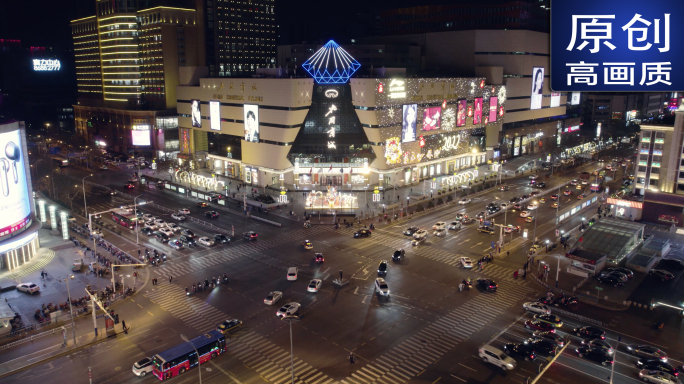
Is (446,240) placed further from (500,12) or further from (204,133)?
(500,12)

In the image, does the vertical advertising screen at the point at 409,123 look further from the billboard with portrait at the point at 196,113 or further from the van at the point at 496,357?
the van at the point at 496,357

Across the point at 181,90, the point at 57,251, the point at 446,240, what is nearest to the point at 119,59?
the point at 181,90

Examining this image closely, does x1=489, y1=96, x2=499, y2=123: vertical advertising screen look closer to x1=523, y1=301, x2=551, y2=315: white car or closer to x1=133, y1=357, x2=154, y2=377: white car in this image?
x1=523, y1=301, x2=551, y2=315: white car

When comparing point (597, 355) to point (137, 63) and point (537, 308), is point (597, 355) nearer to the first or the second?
point (537, 308)

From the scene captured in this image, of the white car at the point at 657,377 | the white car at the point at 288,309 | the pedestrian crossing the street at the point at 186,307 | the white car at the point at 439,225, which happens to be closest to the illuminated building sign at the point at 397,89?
the white car at the point at 439,225

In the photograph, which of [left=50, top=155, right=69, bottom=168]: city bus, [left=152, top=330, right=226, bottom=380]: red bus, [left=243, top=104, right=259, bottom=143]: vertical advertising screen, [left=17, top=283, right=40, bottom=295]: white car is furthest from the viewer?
[left=50, top=155, right=69, bottom=168]: city bus

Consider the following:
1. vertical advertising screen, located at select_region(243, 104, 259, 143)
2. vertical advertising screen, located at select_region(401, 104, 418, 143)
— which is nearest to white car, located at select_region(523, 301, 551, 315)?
vertical advertising screen, located at select_region(401, 104, 418, 143)

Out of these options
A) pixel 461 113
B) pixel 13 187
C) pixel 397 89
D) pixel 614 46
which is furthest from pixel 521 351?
pixel 461 113
